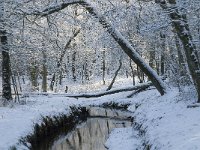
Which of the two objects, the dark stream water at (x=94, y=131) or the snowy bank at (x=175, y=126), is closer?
the snowy bank at (x=175, y=126)

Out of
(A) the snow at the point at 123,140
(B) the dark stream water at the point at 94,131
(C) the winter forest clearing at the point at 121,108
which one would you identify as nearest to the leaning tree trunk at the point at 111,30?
(C) the winter forest clearing at the point at 121,108

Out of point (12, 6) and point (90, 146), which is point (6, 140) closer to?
point (90, 146)

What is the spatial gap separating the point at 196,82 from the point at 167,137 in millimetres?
4020

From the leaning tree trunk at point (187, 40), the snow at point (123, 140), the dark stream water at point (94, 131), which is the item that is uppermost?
the leaning tree trunk at point (187, 40)

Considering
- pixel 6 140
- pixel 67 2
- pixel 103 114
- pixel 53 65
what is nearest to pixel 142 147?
pixel 6 140

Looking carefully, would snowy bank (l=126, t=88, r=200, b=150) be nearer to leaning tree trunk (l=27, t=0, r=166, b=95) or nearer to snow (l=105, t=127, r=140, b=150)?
snow (l=105, t=127, r=140, b=150)

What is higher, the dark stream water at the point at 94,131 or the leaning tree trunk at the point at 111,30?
the leaning tree trunk at the point at 111,30

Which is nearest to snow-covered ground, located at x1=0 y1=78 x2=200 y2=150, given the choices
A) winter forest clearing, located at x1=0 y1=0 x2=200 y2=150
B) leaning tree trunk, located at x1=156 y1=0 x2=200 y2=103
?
winter forest clearing, located at x1=0 y1=0 x2=200 y2=150

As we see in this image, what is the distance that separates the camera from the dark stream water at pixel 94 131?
602 inches

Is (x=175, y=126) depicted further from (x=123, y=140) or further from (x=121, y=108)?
(x=121, y=108)

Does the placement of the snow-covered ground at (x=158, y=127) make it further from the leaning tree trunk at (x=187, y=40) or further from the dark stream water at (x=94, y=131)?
the leaning tree trunk at (x=187, y=40)

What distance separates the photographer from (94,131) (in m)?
18.9

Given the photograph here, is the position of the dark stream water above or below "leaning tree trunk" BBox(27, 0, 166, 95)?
below

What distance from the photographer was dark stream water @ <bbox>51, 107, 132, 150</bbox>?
50.2 ft
